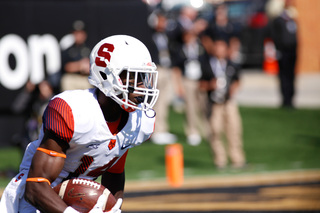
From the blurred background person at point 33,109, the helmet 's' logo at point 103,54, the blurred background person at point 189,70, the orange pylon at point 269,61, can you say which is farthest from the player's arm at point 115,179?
the orange pylon at point 269,61

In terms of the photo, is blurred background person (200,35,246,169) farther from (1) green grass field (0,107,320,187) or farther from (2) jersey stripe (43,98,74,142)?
(2) jersey stripe (43,98,74,142)

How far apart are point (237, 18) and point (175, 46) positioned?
9.09 meters

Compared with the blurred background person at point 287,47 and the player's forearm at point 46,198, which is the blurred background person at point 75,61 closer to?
the blurred background person at point 287,47

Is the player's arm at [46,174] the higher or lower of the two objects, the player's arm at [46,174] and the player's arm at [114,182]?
the higher

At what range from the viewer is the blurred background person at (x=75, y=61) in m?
12.2

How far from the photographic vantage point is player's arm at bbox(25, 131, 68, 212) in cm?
391

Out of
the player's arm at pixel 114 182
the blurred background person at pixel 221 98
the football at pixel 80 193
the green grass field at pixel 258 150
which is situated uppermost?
the football at pixel 80 193

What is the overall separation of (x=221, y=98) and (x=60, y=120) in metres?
7.82

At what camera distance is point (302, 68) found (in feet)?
74.7

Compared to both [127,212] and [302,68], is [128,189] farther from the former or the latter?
[302,68]

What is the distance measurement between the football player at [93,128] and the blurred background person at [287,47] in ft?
39.5

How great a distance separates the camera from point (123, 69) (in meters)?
4.20

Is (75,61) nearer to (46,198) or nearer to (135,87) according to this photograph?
(135,87)

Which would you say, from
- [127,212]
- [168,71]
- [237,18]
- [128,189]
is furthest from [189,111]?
[237,18]
